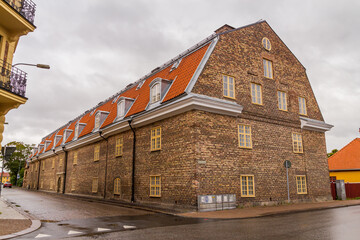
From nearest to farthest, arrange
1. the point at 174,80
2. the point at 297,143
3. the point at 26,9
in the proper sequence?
the point at 26,9 < the point at 174,80 < the point at 297,143

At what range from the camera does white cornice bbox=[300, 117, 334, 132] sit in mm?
19969

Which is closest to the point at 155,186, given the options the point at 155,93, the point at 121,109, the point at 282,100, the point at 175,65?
the point at 155,93

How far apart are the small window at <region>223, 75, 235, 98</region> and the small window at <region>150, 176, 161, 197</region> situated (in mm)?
6351

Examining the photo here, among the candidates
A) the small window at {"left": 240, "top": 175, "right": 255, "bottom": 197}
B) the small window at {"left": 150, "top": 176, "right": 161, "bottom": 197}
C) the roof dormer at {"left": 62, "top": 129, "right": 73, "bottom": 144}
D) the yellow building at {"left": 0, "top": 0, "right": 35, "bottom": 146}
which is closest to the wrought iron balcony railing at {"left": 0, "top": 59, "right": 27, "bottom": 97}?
the yellow building at {"left": 0, "top": 0, "right": 35, "bottom": 146}

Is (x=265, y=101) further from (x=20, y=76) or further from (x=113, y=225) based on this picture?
(x=20, y=76)

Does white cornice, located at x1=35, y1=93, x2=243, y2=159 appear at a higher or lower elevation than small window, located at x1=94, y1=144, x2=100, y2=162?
higher

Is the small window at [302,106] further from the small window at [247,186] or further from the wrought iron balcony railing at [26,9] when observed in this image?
the wrought iron balcony railing at [26,9]

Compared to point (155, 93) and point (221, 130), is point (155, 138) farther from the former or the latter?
point (221, 130)

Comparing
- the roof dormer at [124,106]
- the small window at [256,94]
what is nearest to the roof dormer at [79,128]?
the roof dormer at [124,106]

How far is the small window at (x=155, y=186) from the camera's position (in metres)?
16.1

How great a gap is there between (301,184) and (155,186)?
396 inches

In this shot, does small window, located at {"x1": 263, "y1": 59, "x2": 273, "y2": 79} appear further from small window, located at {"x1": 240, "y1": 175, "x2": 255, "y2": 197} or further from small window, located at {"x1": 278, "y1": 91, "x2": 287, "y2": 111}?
small window, located at {"x1": 240, "y1": 175, "x2": 255, "y2": 197}

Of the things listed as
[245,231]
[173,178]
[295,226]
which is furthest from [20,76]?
[295,226]

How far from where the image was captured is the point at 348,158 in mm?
31109
